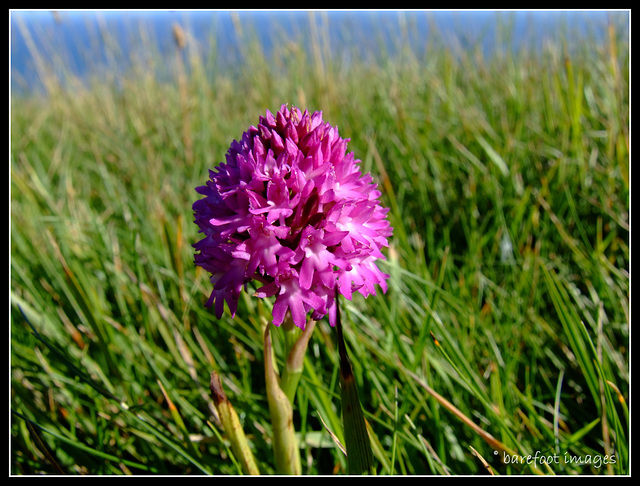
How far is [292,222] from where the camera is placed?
0.93 meters

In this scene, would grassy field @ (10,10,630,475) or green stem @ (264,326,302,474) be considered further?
grassy field @ (10,10,630,475)

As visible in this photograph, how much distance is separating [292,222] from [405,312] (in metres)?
0.84

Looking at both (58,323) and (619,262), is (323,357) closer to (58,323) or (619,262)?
(58,323)

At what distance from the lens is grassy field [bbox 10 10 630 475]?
4.06 feet

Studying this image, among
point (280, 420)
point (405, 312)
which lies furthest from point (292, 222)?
point (405, 312)

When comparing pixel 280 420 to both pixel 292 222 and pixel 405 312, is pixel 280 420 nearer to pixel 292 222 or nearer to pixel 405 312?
pixel 292 222

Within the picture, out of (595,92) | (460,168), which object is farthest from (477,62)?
(460,168)

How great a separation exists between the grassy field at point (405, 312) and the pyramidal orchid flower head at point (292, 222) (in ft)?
0.70

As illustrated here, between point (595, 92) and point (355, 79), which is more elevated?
point (355, 79)

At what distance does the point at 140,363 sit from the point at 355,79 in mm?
3093

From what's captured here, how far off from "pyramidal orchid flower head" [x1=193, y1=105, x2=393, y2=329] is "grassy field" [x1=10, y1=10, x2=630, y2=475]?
0.21 meters

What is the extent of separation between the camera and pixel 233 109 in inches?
163

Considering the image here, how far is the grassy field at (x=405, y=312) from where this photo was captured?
124 centimetres
